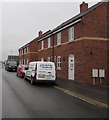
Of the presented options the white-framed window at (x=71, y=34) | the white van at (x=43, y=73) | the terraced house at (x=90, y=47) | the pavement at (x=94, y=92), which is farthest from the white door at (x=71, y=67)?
the pavement at (x=94, y=92)

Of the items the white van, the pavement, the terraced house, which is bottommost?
the pavement

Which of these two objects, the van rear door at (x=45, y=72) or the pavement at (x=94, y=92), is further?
the van rear door at (x=45, y=72)

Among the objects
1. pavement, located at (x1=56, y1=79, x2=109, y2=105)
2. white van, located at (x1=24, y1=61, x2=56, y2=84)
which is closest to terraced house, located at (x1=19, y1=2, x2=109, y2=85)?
white van, located at (x1=24, y1=61, x2=56, y2=84)

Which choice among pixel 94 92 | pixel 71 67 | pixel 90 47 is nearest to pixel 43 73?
pixel 90 47

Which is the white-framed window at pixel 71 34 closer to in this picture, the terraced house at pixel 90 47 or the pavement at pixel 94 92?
the terraced house at pixel 90 47

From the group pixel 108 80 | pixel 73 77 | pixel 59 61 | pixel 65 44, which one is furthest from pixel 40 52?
pixel 108 80

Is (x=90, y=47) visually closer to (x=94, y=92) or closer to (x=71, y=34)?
(x=71, y=34)

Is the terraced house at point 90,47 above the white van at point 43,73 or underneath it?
above

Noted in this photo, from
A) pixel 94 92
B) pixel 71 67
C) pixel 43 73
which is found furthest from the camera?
pixel 71 67

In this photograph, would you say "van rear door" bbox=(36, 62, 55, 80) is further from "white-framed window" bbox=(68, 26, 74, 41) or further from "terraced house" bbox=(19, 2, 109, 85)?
"white-framed window" bbox=(68, 26, 74, 41)

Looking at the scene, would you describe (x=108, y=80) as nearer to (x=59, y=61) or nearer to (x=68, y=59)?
(x=68, y=59)

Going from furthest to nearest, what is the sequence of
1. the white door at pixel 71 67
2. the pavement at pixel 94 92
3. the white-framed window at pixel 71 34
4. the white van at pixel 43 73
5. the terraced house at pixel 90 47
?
the white-framed window at pixel 71 34, the white door at pixel 71 67, the terraced house at pixel 90 47, the white van at pixel 43 73, the pavement at pixel 94 92

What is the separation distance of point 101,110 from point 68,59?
1554cm

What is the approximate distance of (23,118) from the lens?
7.50 meters
